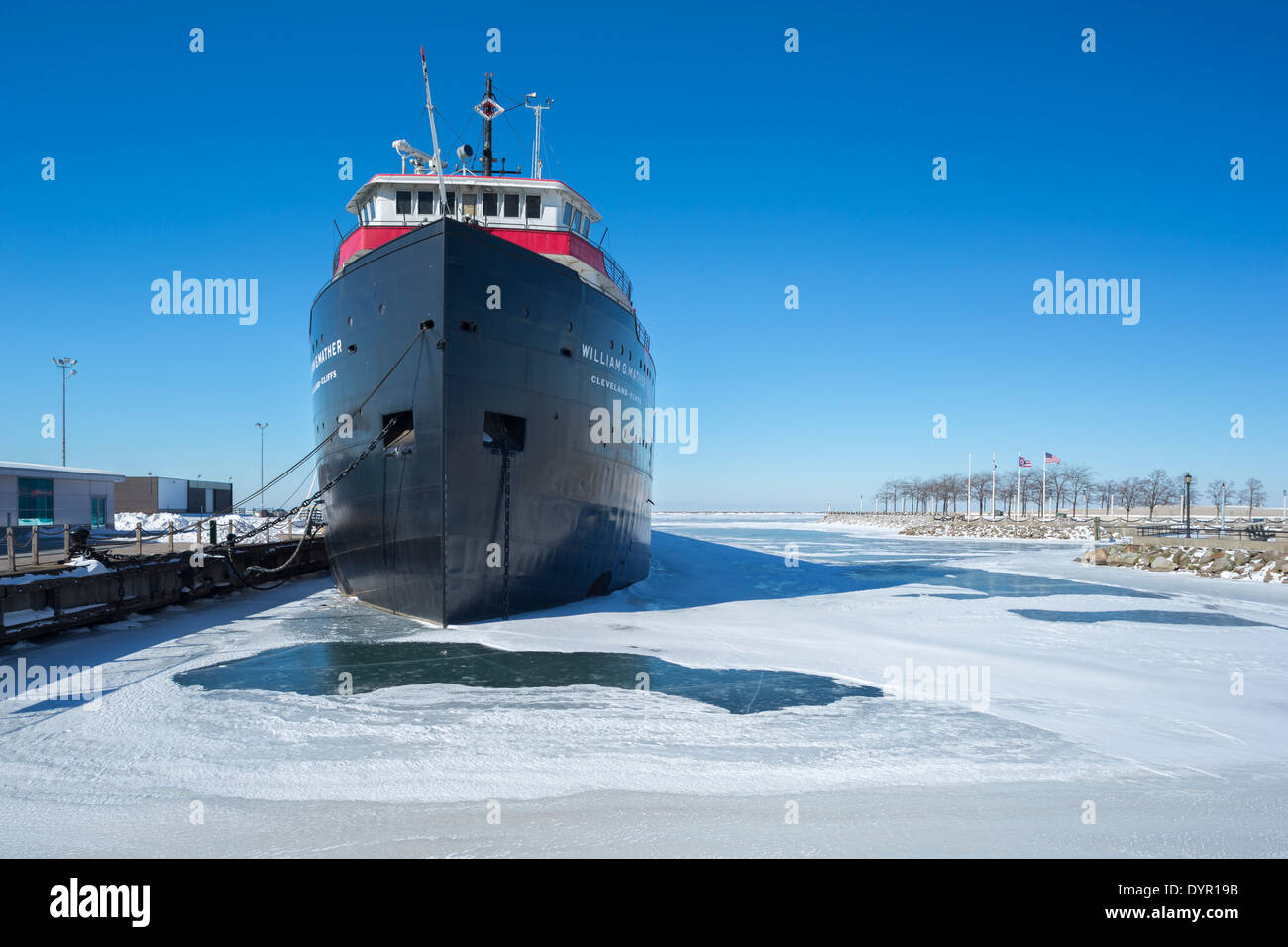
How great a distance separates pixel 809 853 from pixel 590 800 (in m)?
1.37

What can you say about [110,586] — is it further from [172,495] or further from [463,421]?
[172,495]

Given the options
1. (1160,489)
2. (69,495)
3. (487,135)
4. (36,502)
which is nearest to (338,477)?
(487,135)

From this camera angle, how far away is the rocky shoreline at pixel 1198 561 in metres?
18.9

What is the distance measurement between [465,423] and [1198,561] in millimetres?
24037

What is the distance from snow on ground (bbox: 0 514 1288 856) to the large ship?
144 centimetres

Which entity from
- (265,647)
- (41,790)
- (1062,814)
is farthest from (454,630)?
(1062,814)

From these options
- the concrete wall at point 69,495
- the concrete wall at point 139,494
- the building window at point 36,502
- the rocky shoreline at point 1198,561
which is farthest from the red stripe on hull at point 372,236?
the concrete wall at point 139,494

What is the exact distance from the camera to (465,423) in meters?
9.51

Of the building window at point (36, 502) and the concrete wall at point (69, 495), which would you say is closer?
the concrete wall at point (69, 495)

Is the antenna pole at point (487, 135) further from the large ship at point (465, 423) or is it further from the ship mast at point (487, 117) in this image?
the large ship at point (465, 423)

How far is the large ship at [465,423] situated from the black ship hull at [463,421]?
0.03 metres

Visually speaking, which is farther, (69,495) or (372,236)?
(69,495)

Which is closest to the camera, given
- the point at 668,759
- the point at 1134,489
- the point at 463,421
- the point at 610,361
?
the point at 668,759
